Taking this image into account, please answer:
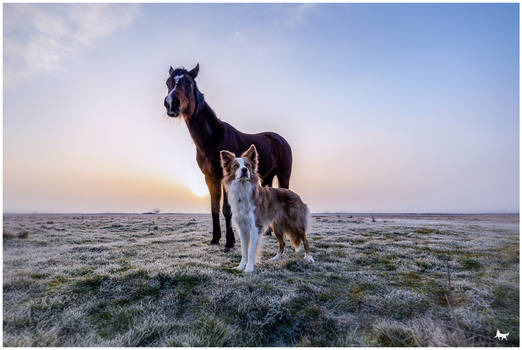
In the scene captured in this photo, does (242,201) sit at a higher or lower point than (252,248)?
higher

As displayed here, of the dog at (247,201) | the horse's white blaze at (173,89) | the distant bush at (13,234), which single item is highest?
the horse's white blaze at (173,89)

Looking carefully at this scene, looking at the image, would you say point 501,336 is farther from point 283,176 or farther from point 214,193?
point 283,176

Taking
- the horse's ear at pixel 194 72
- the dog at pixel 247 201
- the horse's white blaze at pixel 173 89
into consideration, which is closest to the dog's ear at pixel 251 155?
the dog at pixel 247 201

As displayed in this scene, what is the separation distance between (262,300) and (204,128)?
166 inches

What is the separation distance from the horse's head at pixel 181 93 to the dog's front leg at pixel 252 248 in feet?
9.22

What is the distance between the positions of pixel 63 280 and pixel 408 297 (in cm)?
502

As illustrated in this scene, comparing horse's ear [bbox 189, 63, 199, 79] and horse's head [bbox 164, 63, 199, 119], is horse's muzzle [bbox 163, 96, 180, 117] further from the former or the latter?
horse's ear [bbox 189, 63, 199, 79]

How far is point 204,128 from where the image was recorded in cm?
623

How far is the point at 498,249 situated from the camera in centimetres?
477

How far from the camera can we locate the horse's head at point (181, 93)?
17.1 ft

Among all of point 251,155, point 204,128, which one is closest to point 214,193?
point 204,128

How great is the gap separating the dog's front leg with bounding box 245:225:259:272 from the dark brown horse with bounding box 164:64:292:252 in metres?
1.36

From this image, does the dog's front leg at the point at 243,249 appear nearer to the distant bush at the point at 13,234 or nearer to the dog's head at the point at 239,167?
the dog's head at the point at 239,167

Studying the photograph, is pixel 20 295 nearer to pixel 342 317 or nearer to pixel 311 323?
pixel 311 323
